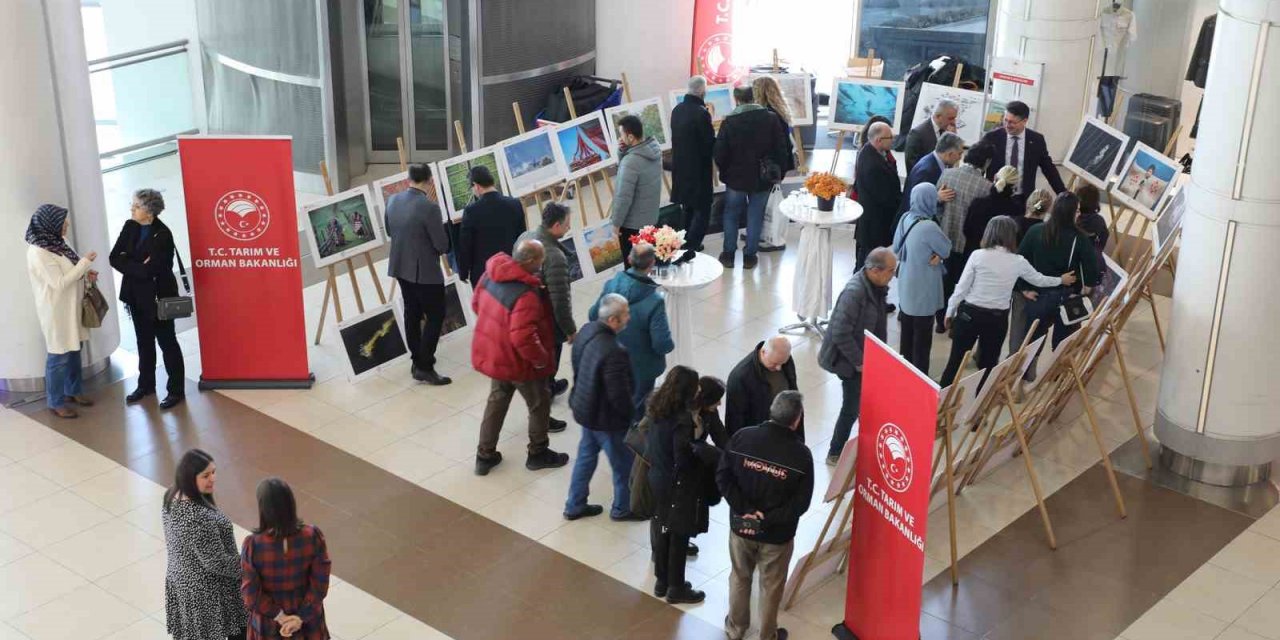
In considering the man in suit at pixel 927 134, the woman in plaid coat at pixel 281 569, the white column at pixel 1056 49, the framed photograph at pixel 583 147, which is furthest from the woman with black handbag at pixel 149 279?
the white column at pixel 1056 49

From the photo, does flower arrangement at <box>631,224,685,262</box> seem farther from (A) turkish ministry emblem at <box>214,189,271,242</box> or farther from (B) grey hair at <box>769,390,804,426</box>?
(B) grey hair at <box>769,390,804,426</box>

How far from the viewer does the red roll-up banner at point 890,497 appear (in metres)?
6.06

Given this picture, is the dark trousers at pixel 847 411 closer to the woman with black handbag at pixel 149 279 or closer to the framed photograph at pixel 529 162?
the framed photograph at pixel 529 162

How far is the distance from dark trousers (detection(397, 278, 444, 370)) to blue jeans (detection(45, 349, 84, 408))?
2.19 m

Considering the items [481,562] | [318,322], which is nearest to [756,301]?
[318,322]

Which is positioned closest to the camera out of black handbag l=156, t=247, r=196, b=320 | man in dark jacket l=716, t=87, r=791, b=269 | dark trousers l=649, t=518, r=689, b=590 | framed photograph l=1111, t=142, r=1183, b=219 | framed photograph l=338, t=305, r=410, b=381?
dark trousers l=649, t=518, r=689, b=590

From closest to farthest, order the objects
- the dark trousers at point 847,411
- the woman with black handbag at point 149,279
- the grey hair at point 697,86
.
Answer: the dark trousers at point 847,411 → the woman with black handbag at point 149,279 → the grey hair at point 697,86

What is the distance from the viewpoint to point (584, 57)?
1495 centimetres

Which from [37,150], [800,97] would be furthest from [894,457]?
[800,97]

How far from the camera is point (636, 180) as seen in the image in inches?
413

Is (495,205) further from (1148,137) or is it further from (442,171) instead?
(1148,137)

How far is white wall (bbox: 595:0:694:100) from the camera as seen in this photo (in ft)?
49.1

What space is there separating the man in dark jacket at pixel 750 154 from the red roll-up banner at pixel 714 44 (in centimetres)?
339

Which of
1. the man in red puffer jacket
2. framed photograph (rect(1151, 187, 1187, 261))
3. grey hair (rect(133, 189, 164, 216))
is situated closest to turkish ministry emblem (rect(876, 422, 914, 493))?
the man in red puffer jacket
